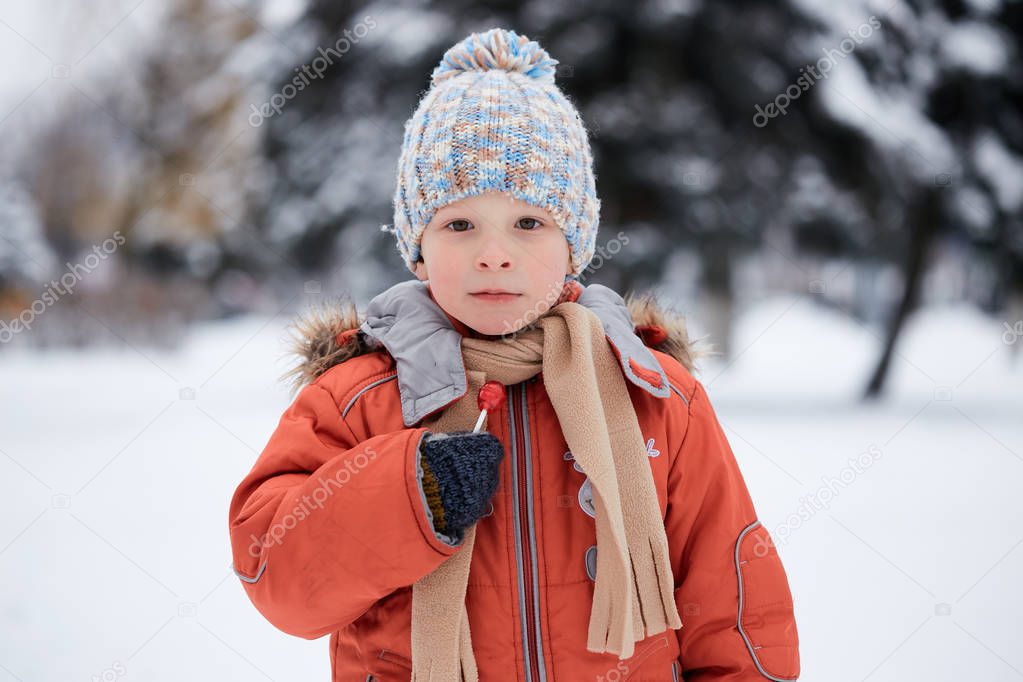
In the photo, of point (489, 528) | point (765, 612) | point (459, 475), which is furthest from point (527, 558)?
point (765, 612)

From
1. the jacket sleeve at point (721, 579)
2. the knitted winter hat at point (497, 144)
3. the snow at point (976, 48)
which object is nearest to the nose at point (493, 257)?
the knitted winter hat at point (497, 144)

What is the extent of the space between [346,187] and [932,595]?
7.17m

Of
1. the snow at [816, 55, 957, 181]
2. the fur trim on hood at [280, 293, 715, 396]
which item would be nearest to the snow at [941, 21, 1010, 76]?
the snow at [816, 55, 957, 181]

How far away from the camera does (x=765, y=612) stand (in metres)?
1.57

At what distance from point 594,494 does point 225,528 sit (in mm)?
3188

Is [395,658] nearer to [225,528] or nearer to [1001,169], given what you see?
[225,528]

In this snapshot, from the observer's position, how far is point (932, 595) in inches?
128

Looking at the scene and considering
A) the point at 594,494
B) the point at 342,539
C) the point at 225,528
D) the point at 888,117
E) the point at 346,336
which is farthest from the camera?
the point at 888,117

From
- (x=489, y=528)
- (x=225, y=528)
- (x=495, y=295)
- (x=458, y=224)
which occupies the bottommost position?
(x=225, y=528)

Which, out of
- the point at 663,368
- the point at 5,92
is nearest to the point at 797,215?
the point at 663,368

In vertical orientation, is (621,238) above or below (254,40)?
below

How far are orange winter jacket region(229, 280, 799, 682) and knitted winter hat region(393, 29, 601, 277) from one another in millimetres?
208

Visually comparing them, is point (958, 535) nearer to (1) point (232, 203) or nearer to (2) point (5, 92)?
(1) point (232, 203)

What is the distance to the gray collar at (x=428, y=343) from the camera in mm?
1493
